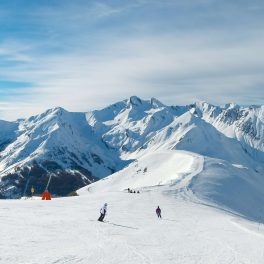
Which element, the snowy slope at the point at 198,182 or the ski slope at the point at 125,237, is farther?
the snowy slope at the point at 198,182

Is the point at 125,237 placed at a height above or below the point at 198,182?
below

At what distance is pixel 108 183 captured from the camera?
143m

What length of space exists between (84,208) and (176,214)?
10685 millimetres

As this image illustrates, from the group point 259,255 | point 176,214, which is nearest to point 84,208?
point 176,214

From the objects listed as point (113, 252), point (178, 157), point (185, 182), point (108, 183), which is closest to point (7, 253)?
point (113, 252)

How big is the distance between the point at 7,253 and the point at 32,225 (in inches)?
472

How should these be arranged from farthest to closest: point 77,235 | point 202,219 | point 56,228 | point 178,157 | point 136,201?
point 178,157 < point 136,201 < point 202,219 < point 56,228 < point 77,235

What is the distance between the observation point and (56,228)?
3397 cm

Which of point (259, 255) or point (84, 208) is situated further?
point (84, 208)

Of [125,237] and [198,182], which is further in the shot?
[198,182]

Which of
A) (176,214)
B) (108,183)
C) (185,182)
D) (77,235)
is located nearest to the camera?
(77,235)

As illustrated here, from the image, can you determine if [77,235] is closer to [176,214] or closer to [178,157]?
[176,214]

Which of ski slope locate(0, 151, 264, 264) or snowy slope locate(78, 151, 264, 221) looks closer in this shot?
ski slope locate(0, 151, 264, 264)

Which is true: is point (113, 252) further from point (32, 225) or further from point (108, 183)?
point (108, 183)
